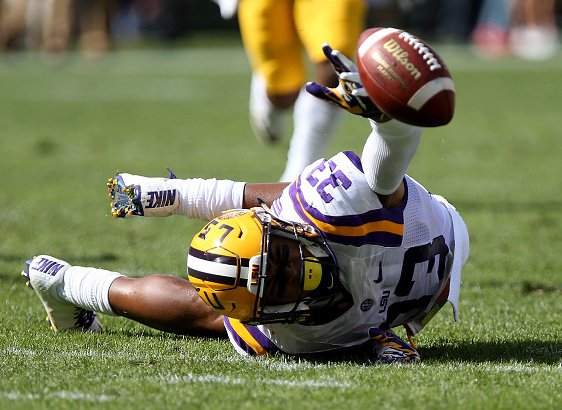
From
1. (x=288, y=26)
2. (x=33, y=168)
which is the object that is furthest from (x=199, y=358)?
(x=33, y=168)

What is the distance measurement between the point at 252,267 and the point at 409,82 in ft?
2.30

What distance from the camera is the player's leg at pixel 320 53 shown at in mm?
5516

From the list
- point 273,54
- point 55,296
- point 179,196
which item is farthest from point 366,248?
point 273,54

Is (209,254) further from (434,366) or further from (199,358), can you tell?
(434,366)

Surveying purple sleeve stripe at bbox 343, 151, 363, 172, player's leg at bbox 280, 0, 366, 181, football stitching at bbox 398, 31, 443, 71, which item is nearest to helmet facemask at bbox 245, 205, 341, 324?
purple sleeve stripe at bbox 343, 151, 363, 172

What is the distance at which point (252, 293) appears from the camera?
10.5 feet

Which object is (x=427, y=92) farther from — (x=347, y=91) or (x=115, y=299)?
(x=115, y=299)

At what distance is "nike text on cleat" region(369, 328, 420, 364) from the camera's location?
11.2 ft

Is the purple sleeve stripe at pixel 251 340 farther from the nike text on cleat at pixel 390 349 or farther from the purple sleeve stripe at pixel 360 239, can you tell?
the purple sleeve stripe at pixel 360 239

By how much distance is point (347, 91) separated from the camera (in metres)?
3.08

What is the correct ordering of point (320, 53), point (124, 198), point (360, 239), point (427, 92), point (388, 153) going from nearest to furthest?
point (427, 92), point (388, 153), point (360, 239), point (124, 198), point (320, 53)

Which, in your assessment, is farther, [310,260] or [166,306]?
[166,306]

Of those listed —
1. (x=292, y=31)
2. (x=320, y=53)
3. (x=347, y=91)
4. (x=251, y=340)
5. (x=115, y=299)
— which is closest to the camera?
(x=347, y=91)

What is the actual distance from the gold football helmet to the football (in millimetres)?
515
